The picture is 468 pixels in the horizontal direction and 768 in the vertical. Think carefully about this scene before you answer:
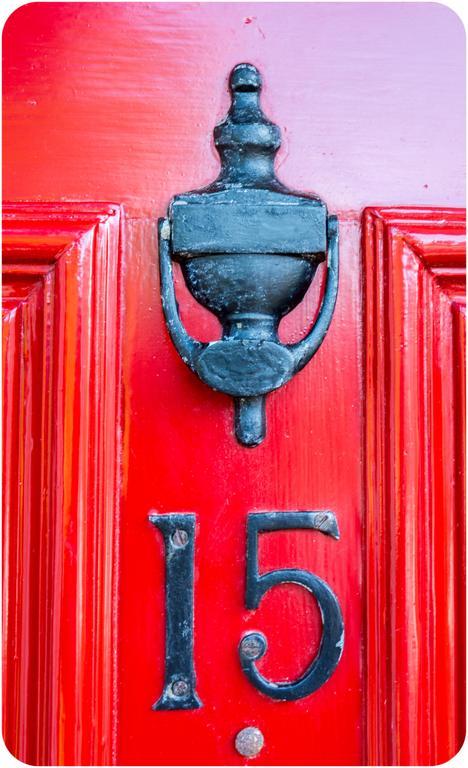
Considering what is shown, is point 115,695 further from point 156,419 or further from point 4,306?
point 4,306

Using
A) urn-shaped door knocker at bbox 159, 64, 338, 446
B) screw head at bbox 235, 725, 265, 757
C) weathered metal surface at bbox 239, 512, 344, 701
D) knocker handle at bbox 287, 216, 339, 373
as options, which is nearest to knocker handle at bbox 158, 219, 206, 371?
urn-shaped door knocker at bbox 159, 64, 338, 446

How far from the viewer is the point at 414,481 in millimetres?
726

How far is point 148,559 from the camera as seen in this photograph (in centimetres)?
73

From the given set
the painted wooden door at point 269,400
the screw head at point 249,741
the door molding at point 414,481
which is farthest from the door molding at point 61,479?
the door molding at point 414,481

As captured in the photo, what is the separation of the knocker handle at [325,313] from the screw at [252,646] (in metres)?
0.31

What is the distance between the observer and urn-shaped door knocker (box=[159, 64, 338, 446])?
0.67m

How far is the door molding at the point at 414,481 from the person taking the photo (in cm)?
72

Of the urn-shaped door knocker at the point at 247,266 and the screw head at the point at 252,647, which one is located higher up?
the urn-shaped door knocker at the point at 247,266

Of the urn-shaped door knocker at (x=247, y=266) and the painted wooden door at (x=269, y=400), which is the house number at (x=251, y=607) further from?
the urn-shaped door knocker at (x=247, y=266)

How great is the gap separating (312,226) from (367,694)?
54cm

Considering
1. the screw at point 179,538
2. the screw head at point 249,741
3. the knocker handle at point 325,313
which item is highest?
the knocker handle at point 325,313

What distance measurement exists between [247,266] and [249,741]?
1.75 feet

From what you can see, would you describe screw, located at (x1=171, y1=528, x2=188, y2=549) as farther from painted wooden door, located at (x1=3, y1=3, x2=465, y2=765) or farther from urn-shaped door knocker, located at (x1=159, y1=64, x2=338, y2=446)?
urn-shaped door knocker, located at (x1=159, y1=64, x2=338, y2=446)

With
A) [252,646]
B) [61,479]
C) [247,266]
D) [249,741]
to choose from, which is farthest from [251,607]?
[247,266]
